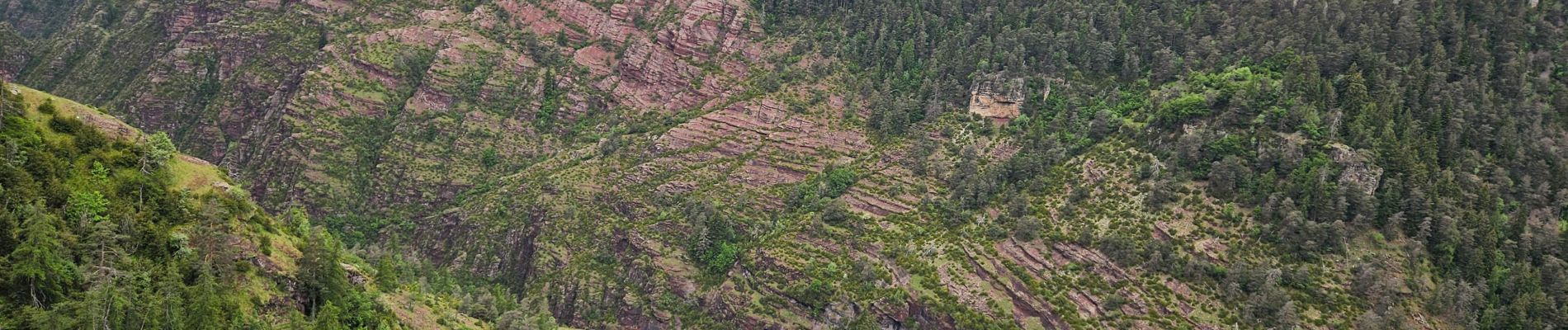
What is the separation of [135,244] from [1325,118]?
Answer: 9767cm

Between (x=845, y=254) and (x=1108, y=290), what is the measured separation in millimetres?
27723

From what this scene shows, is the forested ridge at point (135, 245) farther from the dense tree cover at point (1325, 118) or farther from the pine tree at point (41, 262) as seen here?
the dense tree cover at point (1325, 118)

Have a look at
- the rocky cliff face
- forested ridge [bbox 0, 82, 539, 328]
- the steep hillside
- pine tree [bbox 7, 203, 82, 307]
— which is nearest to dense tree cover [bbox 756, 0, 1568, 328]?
the rocky cliff face

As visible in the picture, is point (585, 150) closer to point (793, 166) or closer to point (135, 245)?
point (793, 166)

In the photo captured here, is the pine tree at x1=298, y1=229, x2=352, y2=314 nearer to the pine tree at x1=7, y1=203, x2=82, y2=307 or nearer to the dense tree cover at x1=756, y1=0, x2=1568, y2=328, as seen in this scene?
the pine tree at x1=7, y1=203, x2=82, y2=307

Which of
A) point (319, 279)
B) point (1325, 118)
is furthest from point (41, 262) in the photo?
point (1325, 118)

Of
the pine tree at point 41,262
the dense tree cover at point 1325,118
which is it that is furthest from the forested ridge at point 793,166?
the dense tree cover at point 1325,118

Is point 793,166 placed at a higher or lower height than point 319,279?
lower

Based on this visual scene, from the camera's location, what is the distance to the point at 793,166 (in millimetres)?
128250

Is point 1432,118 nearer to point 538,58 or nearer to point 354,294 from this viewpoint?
point 354,294

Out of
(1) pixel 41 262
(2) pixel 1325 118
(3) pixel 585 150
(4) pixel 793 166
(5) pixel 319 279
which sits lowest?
(3) pixel 585 150

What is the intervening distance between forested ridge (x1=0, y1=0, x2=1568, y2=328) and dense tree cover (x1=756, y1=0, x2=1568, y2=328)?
0.35 meters

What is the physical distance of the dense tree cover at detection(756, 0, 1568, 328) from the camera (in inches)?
3548

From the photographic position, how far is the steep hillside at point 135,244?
60094 mm
